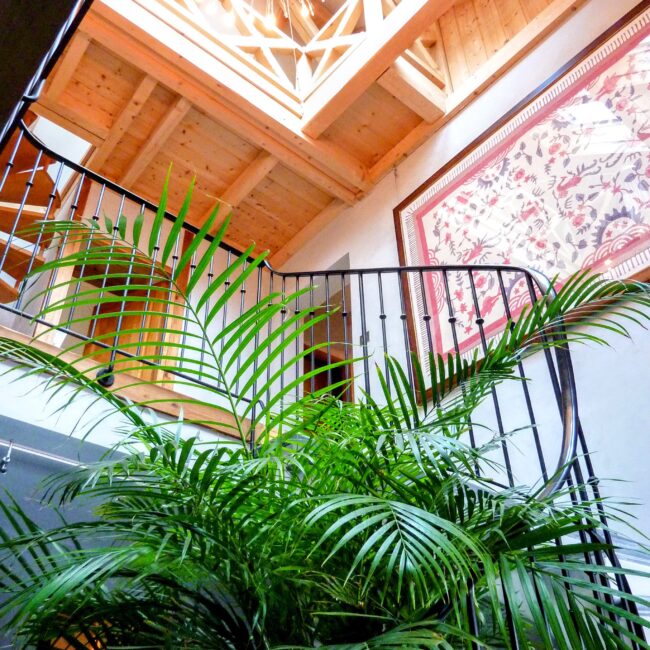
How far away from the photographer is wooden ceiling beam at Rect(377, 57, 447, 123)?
4320mm

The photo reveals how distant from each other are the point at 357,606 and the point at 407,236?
338 cm

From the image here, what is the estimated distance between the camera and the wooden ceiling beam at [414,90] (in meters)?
4.32

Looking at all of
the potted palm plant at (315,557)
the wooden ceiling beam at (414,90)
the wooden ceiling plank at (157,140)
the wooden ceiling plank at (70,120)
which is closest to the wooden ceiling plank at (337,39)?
the wooden ceiling beam at (414,90)

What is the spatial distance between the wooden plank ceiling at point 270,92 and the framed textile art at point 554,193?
0.67 metres

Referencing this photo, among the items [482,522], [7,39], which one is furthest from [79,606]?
[7,39]

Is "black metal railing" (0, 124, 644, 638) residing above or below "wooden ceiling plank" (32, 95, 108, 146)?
below

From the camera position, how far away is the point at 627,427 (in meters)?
2.61

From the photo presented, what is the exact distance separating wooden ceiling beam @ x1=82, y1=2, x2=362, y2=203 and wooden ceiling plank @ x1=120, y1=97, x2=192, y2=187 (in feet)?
0.48

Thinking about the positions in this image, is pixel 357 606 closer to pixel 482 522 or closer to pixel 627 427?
pixel 482 522

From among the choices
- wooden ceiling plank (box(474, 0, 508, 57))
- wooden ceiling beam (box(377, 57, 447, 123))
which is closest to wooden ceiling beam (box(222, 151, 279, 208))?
wooden ceiling beam (box(377, 57, 447, 123))

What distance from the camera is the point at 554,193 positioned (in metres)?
3.44

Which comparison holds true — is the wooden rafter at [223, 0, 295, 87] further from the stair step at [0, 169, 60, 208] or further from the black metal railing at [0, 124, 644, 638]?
the stair step at [0, 169, 60, 208]

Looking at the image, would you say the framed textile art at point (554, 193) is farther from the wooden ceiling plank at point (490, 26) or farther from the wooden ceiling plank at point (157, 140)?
the wooden ceiling plank at point (157, 140)

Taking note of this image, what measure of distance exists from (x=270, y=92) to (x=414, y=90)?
1.00 meters
